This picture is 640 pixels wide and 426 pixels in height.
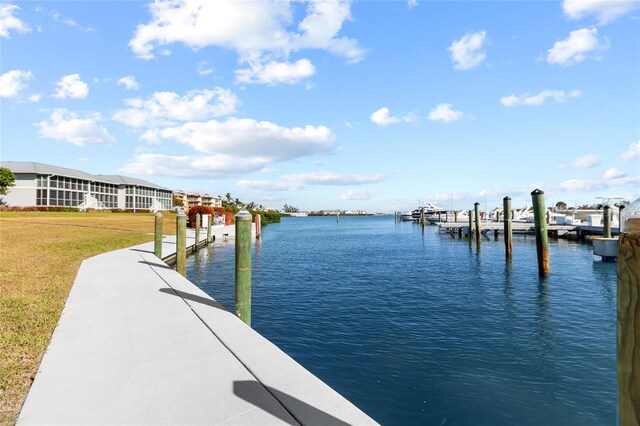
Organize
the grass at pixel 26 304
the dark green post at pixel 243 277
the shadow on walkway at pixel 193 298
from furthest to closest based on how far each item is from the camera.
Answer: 1. the shadow on walkway at pixel 193 298
2. the dark green post at pixel 243 277
3. the grass at pixel 26 304

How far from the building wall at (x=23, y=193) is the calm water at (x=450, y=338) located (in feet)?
203

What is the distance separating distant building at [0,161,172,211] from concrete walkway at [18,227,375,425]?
6949 centimetres

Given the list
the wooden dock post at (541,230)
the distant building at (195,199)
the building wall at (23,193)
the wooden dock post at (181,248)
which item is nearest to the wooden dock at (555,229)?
the wooden dock post at (541,230)

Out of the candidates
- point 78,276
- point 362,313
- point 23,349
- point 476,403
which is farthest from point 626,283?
point 78,276

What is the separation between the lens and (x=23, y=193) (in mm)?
61594

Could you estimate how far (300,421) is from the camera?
356cm

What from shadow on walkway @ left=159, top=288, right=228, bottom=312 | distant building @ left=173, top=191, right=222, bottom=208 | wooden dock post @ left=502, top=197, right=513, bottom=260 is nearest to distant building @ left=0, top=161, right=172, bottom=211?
distant building @ left=173, top=191, right=222, bottom=208

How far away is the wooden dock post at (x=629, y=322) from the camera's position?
1.91 metres

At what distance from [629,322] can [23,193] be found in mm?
79051

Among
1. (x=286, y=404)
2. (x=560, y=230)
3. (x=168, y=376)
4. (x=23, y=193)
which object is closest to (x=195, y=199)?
(x=23, y=193)

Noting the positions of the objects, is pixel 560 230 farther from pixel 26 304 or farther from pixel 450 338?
pixel 26 304

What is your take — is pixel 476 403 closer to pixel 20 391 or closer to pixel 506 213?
pixel 20 391

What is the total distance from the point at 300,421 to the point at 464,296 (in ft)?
35.0

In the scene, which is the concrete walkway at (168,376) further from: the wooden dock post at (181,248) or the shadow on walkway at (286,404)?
the wooden dock post at (181,248)
